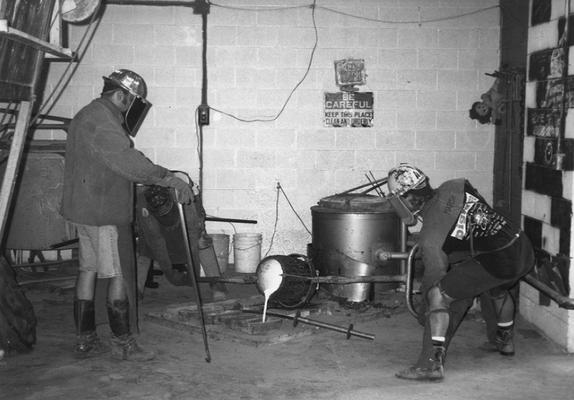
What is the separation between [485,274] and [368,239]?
229 cm

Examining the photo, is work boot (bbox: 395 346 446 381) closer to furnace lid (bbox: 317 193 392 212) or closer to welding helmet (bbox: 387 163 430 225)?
welding helmet (bbox: 387 163 430 225)

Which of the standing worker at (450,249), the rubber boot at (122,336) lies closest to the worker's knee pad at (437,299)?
the standing worker at (450,249)

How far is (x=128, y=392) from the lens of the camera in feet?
14.6

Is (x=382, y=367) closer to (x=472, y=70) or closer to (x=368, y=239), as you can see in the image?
(x=368, y=239)

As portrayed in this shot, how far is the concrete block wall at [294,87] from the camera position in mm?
8289

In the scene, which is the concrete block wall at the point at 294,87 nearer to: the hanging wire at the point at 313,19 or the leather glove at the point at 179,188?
the hanging wire at the point at 313,19

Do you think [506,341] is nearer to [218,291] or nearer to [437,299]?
[437,299]

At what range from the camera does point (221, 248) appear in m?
8.26

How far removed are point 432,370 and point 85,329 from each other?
2298 mm

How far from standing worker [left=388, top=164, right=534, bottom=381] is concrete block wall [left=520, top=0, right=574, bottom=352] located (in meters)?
0.61

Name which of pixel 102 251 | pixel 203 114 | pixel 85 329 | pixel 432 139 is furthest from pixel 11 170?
pixel 432 139

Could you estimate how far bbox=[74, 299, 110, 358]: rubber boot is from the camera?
16.9ft

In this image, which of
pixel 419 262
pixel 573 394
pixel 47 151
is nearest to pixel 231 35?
pixel 47 151

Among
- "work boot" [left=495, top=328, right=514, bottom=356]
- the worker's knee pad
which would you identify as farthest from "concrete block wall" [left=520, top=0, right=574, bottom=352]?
the worker's knee pad
